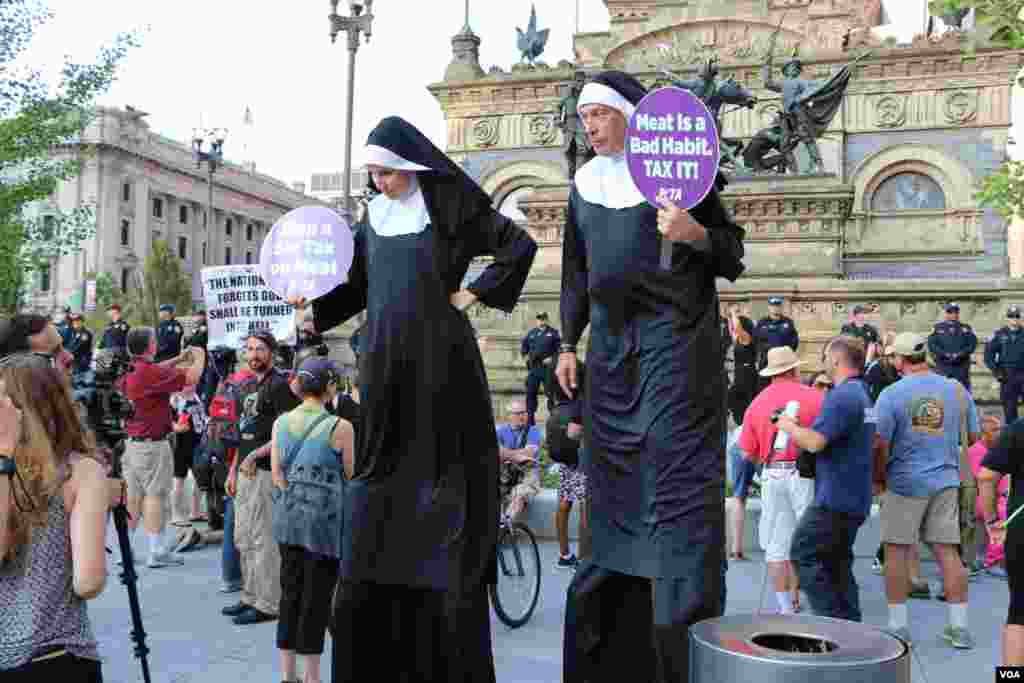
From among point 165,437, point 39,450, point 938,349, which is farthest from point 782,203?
point 39,450

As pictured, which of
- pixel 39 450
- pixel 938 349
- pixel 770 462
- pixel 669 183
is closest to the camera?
pixel 39 450

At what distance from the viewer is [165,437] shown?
8258mm

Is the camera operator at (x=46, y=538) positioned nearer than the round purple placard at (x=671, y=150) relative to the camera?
Yes

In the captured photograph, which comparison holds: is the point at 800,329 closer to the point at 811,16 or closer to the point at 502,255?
the point at 502,255

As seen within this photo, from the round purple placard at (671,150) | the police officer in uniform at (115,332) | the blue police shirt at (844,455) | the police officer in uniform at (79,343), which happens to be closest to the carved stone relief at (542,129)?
the police officer in uniform at (79,343)

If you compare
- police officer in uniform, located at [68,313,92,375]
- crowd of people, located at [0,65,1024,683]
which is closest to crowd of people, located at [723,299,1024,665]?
crowd of people, located at [0,65,1024,683]

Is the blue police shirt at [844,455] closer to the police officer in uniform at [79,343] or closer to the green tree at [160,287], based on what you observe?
the police officer in uniform at [79,343]

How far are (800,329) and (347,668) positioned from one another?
1576 centimetres

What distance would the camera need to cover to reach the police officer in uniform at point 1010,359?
13.5m

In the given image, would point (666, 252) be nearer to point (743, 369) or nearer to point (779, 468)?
point (779, 468)

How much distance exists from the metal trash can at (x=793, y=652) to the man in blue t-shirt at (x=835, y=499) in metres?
3.24

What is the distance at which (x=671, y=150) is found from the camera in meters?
3.32

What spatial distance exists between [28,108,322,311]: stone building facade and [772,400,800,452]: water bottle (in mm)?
52319

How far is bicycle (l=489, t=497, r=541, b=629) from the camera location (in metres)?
6.27
